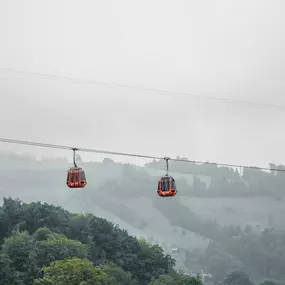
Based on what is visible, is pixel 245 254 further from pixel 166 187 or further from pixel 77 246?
pixel 166 187

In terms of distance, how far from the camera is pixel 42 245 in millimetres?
65125

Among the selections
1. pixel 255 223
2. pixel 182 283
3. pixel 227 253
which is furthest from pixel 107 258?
pixel 255 223

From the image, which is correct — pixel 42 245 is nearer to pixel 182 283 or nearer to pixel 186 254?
pixel 182 283

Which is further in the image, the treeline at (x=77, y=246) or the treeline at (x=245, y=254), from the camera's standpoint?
the treeline at (x=245, y=254)

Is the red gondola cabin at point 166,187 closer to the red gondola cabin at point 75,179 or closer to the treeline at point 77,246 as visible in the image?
the red gondola cabin at point 75,179

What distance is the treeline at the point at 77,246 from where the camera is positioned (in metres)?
63.8

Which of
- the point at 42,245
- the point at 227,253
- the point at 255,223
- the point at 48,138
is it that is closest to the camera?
the point at 42,245

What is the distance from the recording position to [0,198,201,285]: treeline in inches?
2513

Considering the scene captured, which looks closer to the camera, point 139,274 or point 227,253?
point 139,274

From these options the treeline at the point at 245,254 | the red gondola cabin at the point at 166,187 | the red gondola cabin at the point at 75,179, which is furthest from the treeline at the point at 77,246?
the treeline at the point at 245,254

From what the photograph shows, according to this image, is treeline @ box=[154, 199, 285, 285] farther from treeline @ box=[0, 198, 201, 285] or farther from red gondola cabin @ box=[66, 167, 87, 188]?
red gondola cabin @ box=[66, 167, 87, 188]

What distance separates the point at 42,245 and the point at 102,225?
15115 millimetres

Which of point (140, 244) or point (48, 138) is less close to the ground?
point (48, 138)

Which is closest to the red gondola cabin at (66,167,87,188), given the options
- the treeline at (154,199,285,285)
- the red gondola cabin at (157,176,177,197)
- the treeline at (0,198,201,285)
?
the red gondola cabin at (157,176,177,197)
